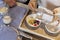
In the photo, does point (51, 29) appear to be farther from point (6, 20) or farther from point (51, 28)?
point (6, 20)

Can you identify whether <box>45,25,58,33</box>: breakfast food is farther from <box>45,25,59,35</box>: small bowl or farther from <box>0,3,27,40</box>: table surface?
<box>0,3,27,40</box>: table surface

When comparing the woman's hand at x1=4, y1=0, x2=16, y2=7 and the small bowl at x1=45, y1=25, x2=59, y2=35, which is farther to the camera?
the woman's hand at x1=4, y1=0, x2=16, y2=7

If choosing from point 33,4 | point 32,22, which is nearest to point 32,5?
point 33,4

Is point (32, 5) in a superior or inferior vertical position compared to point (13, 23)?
superior

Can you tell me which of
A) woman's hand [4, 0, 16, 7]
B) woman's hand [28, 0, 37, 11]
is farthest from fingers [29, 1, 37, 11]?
woman's hand [4, 0, 16, 7]

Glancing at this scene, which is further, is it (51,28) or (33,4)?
(33,4)

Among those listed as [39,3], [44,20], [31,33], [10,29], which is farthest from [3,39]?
[39,3]

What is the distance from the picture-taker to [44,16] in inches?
40.8

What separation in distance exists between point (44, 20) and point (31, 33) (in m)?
0.12

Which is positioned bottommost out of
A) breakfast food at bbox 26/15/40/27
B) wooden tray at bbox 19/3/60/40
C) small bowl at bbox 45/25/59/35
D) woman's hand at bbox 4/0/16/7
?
wooden tray at bbox 19/3/60/40

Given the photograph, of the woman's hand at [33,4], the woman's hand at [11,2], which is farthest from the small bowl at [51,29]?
the woman's hand at [11,2]

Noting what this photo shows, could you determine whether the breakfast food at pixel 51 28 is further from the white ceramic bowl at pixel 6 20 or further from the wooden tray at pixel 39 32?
the white ceramic bowl at pixel 6 20

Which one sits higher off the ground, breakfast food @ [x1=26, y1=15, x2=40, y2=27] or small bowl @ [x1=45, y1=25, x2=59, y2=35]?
breakfast food @ [x1=26, y1=15, x2=40, y2=27]

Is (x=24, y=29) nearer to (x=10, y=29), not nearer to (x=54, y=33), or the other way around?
(x=10, y=29)
